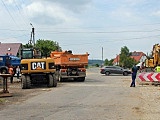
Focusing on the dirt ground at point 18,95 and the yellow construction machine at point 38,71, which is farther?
the yellow construction machine at point 38,71

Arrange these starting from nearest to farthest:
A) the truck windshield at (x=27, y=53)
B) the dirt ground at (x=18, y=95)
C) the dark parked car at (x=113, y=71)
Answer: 1. the dirt ground at (x=18, y=95)
2. the truck windshield at (x=27, y=53)
3. the dark parked car at (x=113, y=71)

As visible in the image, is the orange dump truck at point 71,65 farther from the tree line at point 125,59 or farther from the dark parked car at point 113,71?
the tree line at point 125,59

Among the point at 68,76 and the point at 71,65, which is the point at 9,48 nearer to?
the point at 71,65

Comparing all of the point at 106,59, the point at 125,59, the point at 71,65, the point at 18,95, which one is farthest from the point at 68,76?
the point at 106,59

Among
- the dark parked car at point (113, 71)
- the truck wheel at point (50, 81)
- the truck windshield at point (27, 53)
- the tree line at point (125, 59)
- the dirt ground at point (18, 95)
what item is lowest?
the dirt ground at point (18, 95)

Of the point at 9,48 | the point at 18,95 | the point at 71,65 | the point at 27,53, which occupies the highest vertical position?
the point at 9,48

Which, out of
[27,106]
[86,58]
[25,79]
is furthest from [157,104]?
[86,58]

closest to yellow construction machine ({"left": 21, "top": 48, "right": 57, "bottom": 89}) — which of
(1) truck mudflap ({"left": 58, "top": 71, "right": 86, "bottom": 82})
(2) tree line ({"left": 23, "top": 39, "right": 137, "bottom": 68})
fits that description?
(1) truck mudflap ({"left": 58, "top": 71, "right": 86, "bottom": 82})

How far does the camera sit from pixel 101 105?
15250mm

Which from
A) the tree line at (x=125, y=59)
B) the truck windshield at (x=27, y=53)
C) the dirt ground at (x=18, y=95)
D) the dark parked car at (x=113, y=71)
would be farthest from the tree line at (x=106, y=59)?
the dirt ground at (x=18, y=95)

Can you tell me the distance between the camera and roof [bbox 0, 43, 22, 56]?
8748cm

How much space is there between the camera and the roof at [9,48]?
287 ft

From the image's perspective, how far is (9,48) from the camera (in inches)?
3524

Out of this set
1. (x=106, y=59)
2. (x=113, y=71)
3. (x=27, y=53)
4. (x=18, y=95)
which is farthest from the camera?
(x=106, y=59)
